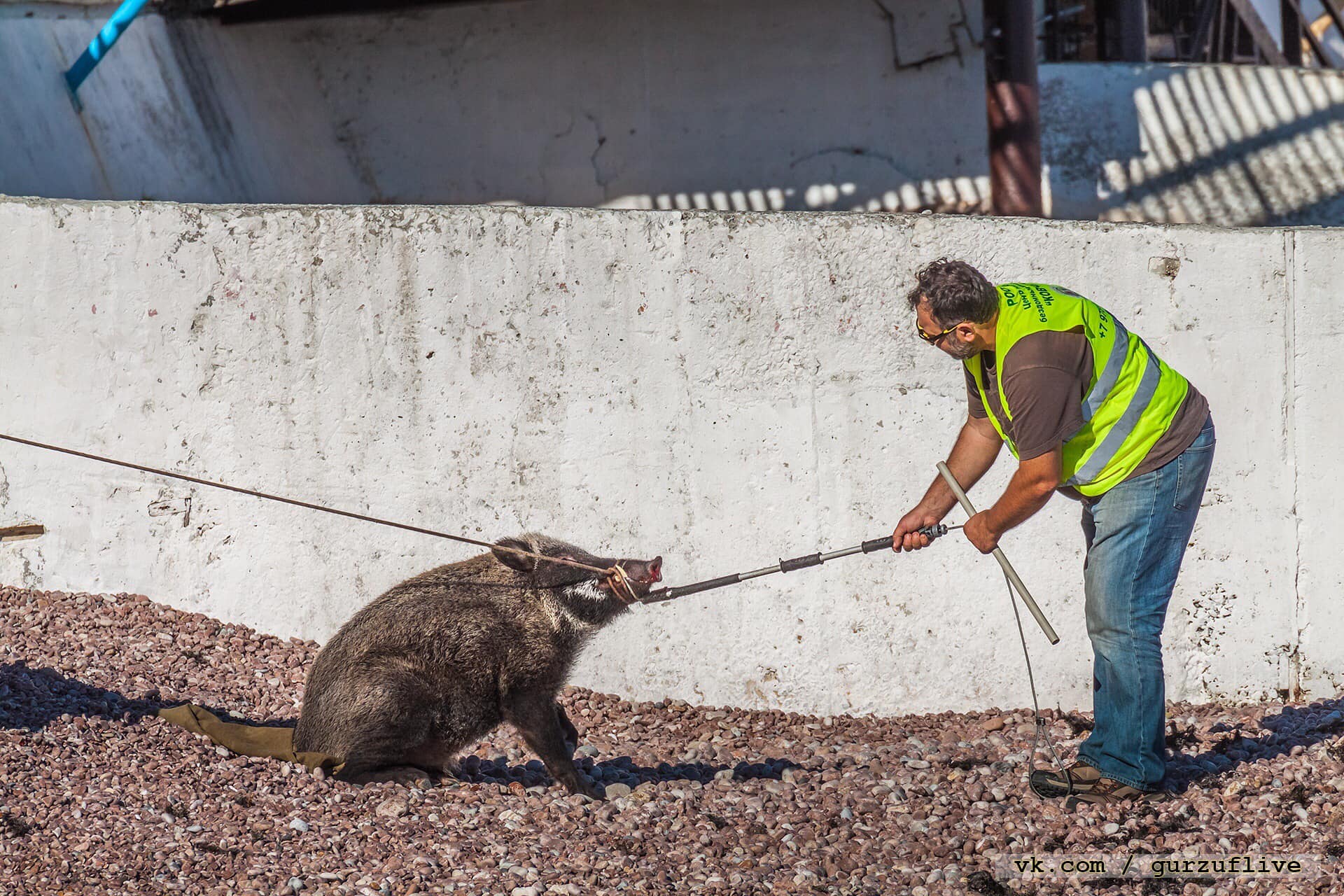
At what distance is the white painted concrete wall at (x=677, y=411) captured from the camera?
6500mm

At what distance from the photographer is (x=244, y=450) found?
274 inches

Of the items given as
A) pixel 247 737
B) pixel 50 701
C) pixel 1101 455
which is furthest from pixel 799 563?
pixel 50 701

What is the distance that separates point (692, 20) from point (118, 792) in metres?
8.69

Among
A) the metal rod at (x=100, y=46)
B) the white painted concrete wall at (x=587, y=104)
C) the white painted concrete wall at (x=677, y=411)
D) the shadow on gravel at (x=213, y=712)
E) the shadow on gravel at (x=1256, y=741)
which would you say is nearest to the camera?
the shadow on gravel at (x=1256, y=741)

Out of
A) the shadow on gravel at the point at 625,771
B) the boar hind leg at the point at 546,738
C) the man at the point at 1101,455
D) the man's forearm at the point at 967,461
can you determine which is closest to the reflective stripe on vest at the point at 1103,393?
the man at the point at 1101,455

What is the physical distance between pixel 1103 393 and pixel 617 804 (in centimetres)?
247

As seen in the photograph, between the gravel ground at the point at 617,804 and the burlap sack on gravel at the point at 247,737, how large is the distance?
61 mm

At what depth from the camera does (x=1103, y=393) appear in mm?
4902

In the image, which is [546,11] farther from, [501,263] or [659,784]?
[659,784]

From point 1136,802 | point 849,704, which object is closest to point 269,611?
point 849,704

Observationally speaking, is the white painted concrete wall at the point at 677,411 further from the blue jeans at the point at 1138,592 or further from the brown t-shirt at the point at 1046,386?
the brown t-shirt at the point at 1046,386

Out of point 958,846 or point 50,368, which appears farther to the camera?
point 50,368

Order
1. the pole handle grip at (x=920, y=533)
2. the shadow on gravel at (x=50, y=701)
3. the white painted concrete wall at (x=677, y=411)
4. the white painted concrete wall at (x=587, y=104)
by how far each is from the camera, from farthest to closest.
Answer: the white painted concrete wall at (x=587, y=104) → the white painted concrete wall at (x=677, y=411) → the shadow on gravel at (x=50, y=701) → the pole handle grip at (x=920, y=533)

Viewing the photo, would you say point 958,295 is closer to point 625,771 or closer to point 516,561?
point 516,561
